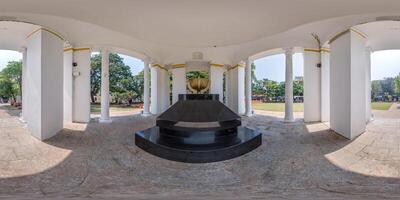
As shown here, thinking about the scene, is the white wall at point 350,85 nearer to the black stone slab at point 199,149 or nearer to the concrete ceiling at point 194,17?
the concrete ceiling at point 194,17

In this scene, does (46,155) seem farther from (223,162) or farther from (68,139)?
(223,162)

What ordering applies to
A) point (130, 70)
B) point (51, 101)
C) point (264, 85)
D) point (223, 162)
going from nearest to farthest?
1. point (223, 162)
2. point (51, 101)
3. point (130, 70)
4. point (264, 85)

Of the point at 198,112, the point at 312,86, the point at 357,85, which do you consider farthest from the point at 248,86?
the point at 198,112

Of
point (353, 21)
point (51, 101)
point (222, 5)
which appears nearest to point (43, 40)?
point (51, 101)

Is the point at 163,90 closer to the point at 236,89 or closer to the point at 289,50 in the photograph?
the point at 236,89

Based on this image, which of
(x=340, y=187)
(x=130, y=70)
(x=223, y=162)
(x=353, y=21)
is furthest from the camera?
(x=130, y=70)

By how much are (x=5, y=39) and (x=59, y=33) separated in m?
3.81

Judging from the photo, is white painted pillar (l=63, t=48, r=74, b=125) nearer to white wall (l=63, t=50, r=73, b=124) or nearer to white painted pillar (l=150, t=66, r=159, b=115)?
white wall (l=63, t=50, r=73, b=124)

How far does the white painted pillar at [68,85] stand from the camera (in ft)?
36.0

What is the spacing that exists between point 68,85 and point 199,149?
828 centimetres

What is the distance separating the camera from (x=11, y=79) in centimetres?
2681

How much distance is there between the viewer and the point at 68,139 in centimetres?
784

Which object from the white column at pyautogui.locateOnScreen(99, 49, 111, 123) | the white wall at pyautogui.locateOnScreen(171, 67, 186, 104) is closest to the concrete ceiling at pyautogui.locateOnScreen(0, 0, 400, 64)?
the white column at pyautogui.locateOnScreen(99, 49, 111, 123)

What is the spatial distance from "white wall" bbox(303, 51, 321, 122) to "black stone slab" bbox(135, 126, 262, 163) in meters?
5.70
